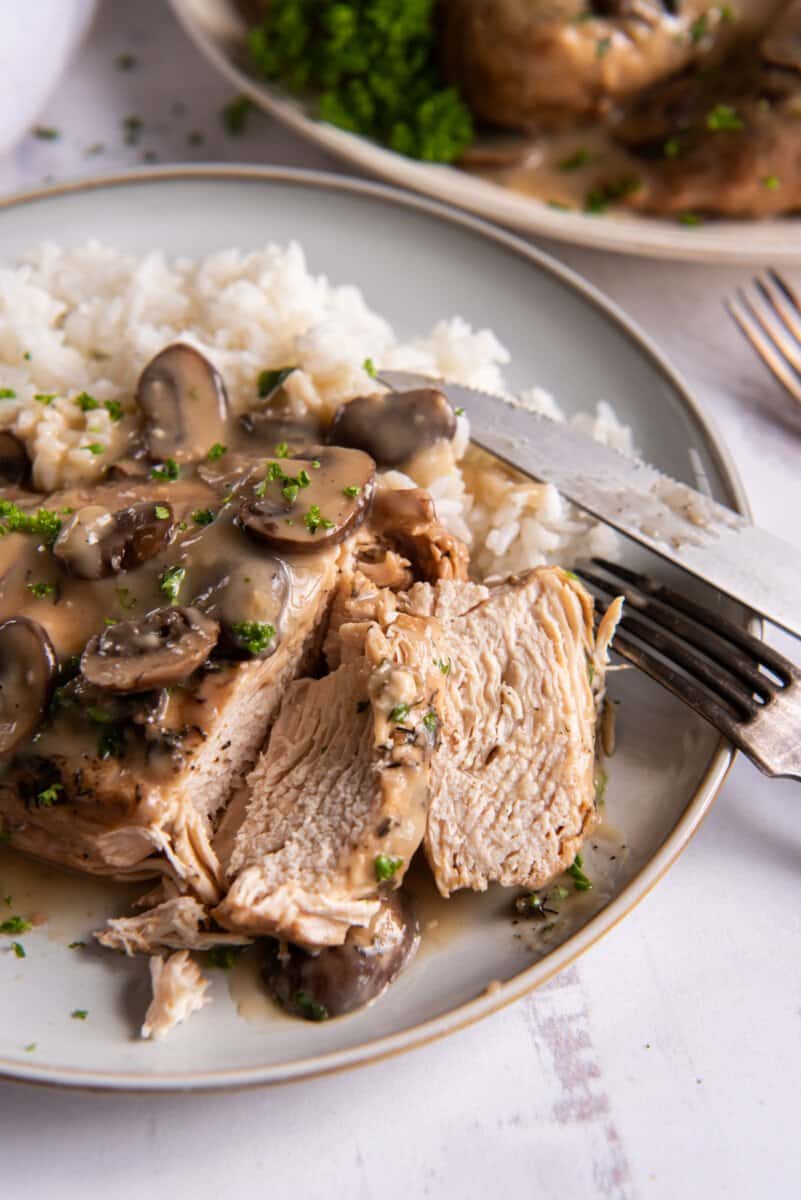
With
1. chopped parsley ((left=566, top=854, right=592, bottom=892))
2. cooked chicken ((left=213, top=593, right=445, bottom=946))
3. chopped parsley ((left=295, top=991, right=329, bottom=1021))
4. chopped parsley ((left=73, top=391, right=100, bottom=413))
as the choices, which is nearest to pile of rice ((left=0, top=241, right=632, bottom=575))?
chopped parsley ((left=73, top=391, right=100, bottom=413))

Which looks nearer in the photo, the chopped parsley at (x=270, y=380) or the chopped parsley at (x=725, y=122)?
the chopped parsley at (x=270, y=380)

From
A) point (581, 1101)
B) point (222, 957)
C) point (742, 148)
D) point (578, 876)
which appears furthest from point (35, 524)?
point (742, 148)

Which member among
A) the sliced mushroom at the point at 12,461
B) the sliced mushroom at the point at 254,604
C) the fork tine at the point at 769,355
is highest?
the fork tine at the point at 769,355

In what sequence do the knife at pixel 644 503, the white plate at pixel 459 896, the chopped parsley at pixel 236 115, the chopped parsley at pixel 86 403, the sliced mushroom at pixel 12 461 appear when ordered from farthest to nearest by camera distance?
1. the chopped parsley at pixel 236 115
2. the chopped parsley at pixel 86 403
3. the sliced mushroom at pixel 12 461
4. the knife at pixel 644 503
5. the white plate at pixel 459 896

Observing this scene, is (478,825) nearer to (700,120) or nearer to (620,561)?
(620,561)

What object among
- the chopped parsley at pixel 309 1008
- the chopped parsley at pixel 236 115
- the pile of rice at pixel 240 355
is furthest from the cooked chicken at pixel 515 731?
the chopped parsley at pixel 236 115

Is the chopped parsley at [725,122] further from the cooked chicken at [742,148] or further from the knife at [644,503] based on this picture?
the knife at [644,503]
